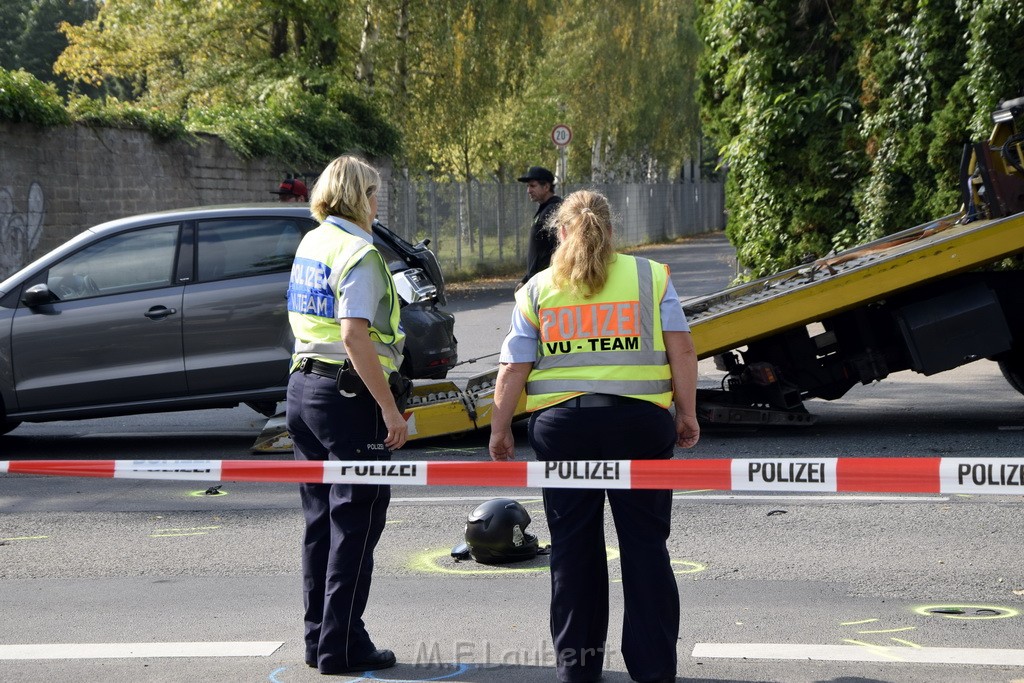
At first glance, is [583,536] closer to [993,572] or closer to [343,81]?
[993,572]

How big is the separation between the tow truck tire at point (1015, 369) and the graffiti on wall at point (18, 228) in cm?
1148

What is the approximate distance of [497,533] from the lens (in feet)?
18.9

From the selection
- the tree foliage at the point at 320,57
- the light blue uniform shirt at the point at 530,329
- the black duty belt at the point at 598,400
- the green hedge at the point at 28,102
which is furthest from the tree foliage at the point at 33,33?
the black duty belt at the point at 598,400

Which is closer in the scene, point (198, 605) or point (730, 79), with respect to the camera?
point (198, 605)

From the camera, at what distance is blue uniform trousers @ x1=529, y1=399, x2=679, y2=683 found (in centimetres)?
410

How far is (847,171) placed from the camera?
1541 cm

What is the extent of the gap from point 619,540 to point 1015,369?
6368 mm

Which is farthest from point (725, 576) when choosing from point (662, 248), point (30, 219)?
point (662, 248)

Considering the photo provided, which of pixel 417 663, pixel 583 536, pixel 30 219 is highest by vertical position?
pixel 30 219

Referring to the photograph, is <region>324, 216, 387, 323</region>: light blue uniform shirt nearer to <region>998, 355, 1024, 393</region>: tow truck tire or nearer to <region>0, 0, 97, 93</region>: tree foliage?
<region>998, 355, 1024, 393</region>: tow truck tire

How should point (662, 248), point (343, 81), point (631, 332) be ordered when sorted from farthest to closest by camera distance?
point (662, 248) → point (343, 81) → point (631, 332)

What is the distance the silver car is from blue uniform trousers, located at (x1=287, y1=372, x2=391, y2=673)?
4.37 metres

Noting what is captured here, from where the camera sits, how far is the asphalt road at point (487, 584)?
14.9 feet

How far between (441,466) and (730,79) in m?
12.5
